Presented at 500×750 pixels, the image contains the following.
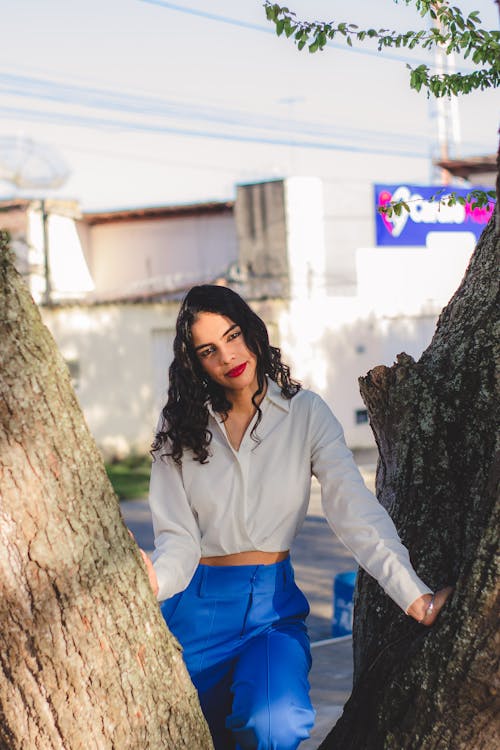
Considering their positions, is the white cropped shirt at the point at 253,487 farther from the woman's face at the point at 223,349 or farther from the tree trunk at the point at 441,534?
the tree trunk at the point at 441,534

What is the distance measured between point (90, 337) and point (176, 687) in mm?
20490

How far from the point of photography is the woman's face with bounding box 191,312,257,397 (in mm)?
3379

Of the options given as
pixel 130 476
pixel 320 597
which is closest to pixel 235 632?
pixel 320 597

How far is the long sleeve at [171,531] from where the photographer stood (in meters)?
3.20

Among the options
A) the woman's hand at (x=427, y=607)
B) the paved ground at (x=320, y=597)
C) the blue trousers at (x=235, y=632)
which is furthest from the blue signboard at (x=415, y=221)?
the woman's hand at (x=427, y=607)

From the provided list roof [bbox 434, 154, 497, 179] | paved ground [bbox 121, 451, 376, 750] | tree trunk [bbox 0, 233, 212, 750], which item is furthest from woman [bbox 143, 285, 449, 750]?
roof [bbox 434, 154, 497, 179]

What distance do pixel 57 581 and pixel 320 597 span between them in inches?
273

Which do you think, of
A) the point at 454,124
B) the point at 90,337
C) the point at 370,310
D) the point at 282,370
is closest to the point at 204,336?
the point at 282,370

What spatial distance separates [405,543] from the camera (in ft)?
10.8

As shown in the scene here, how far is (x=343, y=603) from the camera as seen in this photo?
7398 mm

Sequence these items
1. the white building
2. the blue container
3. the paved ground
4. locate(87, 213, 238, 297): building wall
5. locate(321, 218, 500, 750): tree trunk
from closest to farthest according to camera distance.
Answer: locate(321, 218, 500, 750): tree trunk < the paved ground < the blue container < the white building < locate(87, 213, 238, 297): building wall

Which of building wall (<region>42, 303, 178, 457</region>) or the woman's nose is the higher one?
the woman's nose

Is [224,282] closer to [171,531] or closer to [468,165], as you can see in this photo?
[468,165]

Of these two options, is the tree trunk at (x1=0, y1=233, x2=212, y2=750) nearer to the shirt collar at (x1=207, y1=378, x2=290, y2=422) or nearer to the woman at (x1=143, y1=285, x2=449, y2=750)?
the woman at (x1=143, y1=285, x2=449, y2=750)
